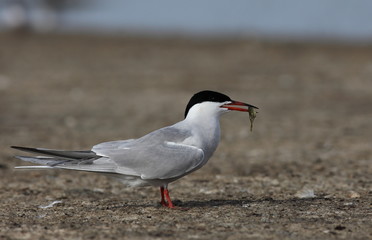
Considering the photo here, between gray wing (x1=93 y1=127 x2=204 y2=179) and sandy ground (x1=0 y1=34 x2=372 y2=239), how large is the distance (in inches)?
11.9

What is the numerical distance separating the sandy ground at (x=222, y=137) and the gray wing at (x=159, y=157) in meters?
0.30

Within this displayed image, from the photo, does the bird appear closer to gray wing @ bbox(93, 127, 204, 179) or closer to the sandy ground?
gray wing @ bbox(93, 127, 204, 179)

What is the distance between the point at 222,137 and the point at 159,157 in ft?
14.5

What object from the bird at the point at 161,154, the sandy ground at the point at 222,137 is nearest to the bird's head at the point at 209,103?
the bird at the point at 161,154

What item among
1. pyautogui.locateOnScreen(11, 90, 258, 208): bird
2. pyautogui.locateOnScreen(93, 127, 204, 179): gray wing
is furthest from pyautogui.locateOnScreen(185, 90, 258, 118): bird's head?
pyautogui.locateOnScreen(93, 127, 204, 179): gray wing

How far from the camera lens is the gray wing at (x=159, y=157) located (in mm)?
4695

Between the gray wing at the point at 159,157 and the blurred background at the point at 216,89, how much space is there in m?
0.41

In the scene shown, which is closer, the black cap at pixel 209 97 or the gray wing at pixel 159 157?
the gray wing at pixel 159 157

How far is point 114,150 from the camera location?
15.8ft

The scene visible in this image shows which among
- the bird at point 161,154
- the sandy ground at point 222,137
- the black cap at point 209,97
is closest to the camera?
the sandy ground at point 222,137

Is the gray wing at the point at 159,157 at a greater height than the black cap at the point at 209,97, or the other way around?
the black cap at the point at 209,97

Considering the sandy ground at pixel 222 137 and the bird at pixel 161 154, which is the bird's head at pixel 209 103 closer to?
the bird at pixel 161 154

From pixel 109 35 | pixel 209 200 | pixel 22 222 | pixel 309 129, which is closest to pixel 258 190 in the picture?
pixel 209 200

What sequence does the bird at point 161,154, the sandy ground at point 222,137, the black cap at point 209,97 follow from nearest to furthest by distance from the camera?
1. the sandy ground at point 222,137
2. the bird at point 161,154
3. the black cap at point 209,97
